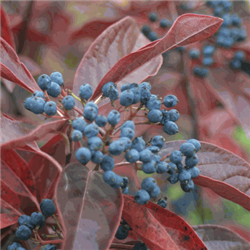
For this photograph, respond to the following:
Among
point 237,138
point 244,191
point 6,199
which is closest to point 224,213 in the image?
point 237,138

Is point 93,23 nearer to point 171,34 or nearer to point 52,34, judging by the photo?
point 52,34

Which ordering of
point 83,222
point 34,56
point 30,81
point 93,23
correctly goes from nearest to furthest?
point 83,222 < point 30,81 < point 34,56 < point 93,23

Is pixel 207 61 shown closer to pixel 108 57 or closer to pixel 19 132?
pixel 108 57

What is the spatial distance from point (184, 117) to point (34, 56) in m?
1.05

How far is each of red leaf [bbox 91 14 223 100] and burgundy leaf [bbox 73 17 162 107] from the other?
0.78 feet

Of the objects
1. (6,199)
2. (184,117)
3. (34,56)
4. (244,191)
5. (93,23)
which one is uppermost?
(93,23)

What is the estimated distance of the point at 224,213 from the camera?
75.3 inches

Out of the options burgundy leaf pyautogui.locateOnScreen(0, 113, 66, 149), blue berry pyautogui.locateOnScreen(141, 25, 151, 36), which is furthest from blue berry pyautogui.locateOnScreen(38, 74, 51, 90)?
blue berry pyautogui.locateOnScreen(141, 25, 151, 36)

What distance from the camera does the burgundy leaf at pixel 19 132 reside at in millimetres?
595

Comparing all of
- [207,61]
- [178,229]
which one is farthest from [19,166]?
[207,61]

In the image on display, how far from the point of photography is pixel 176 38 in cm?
78

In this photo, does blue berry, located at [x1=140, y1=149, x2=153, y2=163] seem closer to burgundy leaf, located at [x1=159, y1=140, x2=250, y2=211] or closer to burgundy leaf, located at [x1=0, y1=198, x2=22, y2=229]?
burgundy leaf, located at [x1=159, y1=140, x2=250, y2=211]

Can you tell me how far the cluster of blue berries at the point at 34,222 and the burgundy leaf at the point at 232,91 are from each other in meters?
1.25

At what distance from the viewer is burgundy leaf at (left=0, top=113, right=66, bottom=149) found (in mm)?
595
